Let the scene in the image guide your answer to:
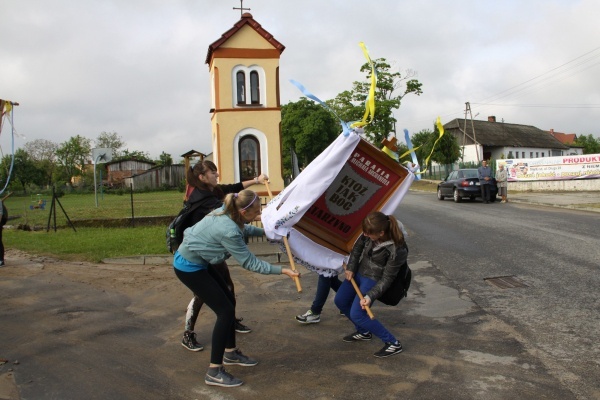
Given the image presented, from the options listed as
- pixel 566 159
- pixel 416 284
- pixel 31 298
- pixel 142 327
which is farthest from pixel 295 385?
pixel 566 159

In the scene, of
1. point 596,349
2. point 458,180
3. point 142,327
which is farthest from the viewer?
point 458,180

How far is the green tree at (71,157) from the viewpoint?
73.6 m

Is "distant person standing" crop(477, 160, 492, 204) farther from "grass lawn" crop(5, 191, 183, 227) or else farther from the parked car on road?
"grass lawn" crop(5, 191, 183, 227)

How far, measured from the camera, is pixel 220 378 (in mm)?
4332

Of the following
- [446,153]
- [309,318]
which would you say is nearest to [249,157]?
[309,318]

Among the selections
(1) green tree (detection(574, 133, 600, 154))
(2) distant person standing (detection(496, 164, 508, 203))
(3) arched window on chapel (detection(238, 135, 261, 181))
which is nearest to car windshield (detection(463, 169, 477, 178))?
(2) distant person standing (detection(496, 164, 508, 203))

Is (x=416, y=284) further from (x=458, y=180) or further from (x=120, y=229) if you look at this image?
(x=458, y=180)

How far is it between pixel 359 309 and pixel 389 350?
1.56 feet

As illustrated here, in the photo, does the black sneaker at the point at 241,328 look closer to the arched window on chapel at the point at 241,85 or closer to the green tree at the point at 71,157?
the arched window on chapel at the point at 241,85

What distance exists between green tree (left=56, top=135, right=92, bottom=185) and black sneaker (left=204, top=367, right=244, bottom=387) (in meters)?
75.1

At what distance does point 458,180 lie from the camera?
78.5 feet

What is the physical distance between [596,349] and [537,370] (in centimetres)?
88

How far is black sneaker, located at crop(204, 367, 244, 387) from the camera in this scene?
4.31m

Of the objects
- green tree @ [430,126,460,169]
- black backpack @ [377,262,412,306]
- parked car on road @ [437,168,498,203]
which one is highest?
green tree @ [430,126,460,169]
